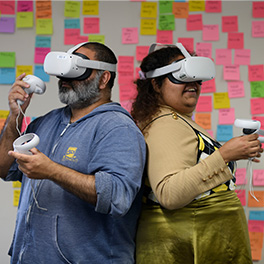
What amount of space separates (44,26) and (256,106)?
4.71ft

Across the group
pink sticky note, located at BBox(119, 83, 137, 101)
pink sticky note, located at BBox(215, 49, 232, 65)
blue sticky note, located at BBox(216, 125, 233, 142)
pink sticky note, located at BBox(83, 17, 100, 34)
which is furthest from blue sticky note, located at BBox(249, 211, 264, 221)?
pink sticky note, located at BBox(83, 17, 100, 34)

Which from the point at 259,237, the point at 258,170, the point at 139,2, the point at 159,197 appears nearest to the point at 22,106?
the point at 159,197

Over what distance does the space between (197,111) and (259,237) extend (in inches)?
34.8

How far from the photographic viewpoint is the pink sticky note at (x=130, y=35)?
8.25 feet

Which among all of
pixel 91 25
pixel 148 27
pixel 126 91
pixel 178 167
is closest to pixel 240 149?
pixel 178 167

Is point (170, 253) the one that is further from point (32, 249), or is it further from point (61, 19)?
point (61, 19)

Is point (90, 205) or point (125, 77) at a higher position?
point (125, 77)

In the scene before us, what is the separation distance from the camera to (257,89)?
8.24ft

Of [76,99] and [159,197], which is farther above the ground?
[76,99]

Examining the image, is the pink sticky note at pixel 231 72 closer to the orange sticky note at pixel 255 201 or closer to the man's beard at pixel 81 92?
the orange sticky note at pixel 255 201

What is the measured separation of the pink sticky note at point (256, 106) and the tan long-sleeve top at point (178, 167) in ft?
3.63

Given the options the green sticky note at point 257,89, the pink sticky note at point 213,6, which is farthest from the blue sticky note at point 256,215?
the pink sticky note at point 213,6

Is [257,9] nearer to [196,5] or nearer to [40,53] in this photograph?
[196,5]

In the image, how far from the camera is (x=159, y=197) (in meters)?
1.41
